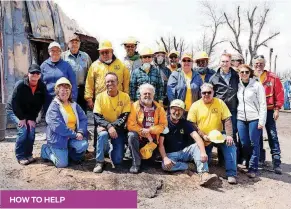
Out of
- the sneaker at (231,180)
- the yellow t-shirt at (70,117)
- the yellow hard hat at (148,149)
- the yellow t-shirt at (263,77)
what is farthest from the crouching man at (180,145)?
the yellow t-shirt at (263,77)

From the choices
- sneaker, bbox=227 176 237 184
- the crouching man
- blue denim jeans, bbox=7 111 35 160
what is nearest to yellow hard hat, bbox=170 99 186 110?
the crouching man

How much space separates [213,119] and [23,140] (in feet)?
9.35

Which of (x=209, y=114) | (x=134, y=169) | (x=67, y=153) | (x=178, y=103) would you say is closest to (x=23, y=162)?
(x=67, y=153)

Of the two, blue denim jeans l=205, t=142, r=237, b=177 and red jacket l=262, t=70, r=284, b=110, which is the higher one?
red jacket l=262, t=70, r=284, b=110

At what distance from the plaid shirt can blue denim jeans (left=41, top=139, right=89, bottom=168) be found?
3.58ft

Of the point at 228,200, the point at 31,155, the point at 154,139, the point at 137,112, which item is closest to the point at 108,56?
the point at 137,112

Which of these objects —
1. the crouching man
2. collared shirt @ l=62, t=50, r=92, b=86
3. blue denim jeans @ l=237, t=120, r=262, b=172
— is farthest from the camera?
collared shirt @ l=62, t=50, r=92, b=86

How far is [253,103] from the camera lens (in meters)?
5.50

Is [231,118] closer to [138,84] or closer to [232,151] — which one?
[232,151]

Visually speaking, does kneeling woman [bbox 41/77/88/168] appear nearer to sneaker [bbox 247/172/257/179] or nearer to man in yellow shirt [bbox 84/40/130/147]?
man in yellow shirt [bbox 84/40/130/147]

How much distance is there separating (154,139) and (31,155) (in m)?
1.96

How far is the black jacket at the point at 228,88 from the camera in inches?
221

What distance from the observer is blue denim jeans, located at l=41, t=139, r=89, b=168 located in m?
5.25

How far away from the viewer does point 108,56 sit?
223 inches
